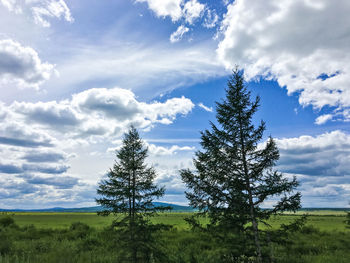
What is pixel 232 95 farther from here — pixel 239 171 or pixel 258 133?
pixel 239 171

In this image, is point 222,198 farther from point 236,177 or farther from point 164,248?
point 164,248

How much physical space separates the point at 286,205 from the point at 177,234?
19277 mm

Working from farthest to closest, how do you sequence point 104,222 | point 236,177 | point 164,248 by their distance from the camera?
point 104,222, point 164,248, point 236,177

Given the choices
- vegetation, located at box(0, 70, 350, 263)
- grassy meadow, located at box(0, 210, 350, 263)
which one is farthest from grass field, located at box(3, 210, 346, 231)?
vegetation, located at box(0, 70, 350, 263)

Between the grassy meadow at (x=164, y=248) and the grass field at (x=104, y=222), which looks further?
the grass field at (x=104, y=222)

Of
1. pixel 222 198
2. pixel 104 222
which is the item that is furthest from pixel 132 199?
pixel 104 222

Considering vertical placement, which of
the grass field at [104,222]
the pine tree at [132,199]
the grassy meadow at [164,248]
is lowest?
the grass field at [104,222]

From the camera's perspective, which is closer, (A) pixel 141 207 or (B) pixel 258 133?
(B) pixel 258 133

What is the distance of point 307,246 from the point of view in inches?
748

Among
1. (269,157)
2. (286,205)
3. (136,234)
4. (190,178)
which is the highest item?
(269,157)

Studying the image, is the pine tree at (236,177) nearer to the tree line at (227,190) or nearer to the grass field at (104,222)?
the tree line at (227,190)

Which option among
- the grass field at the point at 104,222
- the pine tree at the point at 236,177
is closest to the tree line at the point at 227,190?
the pine tree at the point at 236,177

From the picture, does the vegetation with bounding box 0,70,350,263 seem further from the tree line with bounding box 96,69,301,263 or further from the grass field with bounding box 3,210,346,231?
the grass field with bounding box 3,210,346,231

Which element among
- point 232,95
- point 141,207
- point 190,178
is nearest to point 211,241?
point 141,207
